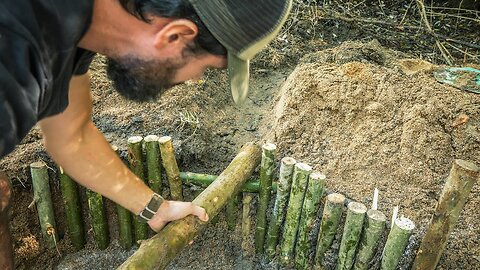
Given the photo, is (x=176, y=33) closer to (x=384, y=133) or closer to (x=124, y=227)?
(x=124, y=227)

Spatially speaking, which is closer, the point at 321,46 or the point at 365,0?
the point at 321,46

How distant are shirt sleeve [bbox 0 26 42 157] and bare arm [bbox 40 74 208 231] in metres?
0.58

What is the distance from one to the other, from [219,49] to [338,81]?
6.79 ft

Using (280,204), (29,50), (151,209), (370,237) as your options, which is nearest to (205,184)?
(280,204)

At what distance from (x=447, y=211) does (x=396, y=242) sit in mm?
302

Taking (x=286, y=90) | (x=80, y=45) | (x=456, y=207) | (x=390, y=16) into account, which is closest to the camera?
(x=80, y=45)

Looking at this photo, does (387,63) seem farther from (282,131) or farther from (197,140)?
(197,140)

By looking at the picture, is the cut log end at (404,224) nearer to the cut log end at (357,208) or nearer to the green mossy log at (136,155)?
the cut log end at (357,208)

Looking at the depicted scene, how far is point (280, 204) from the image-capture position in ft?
9.37

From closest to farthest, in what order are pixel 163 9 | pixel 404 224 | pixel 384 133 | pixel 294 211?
pixel 163 9
pixel 404 224
pixel 294 211
pixel 384 133

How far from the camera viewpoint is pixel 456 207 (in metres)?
2.28

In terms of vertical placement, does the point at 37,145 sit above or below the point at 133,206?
below

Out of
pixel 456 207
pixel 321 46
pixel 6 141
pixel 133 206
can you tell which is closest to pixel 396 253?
pixel 456 207

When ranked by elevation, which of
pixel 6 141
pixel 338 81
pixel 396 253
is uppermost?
pixel 6 141
